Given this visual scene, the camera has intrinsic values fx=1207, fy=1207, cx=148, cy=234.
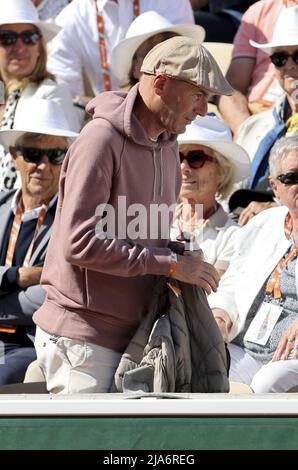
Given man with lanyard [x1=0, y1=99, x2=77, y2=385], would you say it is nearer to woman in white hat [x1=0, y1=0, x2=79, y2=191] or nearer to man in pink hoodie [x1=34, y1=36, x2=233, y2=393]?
woman in white hat [x1=0, y1=0, x2=79, y2=191]

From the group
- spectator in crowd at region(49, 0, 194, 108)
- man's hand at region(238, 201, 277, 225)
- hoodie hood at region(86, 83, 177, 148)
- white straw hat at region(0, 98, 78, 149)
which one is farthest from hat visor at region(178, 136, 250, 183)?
hoodie hood at region(86, 83, 177, 148)

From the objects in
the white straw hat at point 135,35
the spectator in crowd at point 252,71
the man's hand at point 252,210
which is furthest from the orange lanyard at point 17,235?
the spectator in crowd at point 252,71

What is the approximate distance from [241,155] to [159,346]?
178cm

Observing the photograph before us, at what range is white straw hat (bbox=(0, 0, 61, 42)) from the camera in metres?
5.68

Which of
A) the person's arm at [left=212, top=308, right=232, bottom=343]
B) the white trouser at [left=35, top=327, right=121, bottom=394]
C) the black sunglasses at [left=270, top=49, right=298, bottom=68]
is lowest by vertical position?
the person's arm at [left=212, top=308, right=232, bottom=343]

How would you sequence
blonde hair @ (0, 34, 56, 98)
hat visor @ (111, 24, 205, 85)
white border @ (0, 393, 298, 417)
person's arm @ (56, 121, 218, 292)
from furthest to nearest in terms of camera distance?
blonde hair @ (0, 34, 56, 98) → hat visor @ (111, 24, 205, 85) → person's arm @ (56, 121, 218, 292) → white border @ (0, 393, 298, 417)

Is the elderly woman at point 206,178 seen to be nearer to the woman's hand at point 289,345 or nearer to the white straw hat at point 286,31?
the white straw hat at point 286,31

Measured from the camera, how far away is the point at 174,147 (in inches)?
137

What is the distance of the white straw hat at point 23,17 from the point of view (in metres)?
5.68

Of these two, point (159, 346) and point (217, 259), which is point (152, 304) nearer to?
point (159, 346)

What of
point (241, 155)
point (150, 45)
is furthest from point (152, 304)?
point (150, 45)

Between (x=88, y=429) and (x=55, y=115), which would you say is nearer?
(x=88, y=429)

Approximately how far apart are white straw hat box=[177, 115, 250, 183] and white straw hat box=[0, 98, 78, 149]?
464 mm

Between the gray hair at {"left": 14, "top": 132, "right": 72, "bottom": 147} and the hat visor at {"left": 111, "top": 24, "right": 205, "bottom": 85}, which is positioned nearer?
the gray hair at {"left": 14, "top": 132, "right": 72, "bottom": 147}
